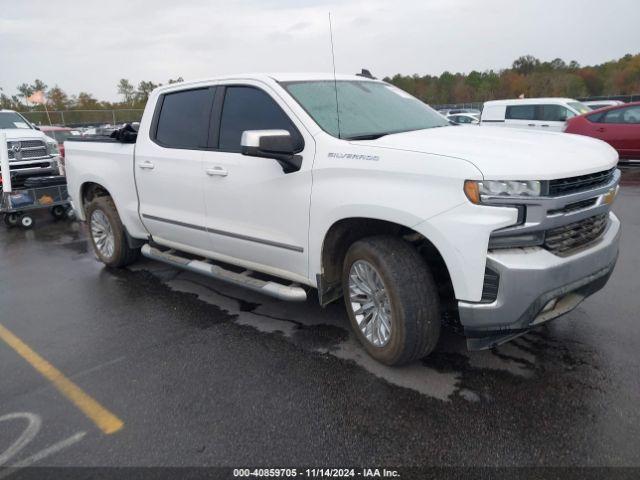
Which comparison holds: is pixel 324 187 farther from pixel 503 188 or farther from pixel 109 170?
pixel 109 170

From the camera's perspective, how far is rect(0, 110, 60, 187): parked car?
31.5 feet

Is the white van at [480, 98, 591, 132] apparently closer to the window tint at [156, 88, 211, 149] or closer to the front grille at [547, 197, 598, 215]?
A: the window tint at [156, 88, 211, 149]

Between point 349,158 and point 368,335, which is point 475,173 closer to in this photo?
point 349,158

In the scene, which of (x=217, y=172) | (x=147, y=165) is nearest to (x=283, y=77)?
(x=217, y=172)

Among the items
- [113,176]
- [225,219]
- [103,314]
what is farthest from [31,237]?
[225,219]

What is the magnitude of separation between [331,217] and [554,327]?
1.97 m

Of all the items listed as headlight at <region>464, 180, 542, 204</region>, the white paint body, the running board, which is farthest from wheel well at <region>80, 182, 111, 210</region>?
headlight at <region>464, 180, 542, 204</region>

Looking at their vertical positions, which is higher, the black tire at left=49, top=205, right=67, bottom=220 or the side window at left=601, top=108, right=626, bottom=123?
the side window at left=601, top=108, right=626, bottom=123

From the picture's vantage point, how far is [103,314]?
187 inches

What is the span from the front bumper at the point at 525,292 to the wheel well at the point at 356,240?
39 cm

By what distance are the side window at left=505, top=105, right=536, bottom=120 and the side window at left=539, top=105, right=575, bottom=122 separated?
0.24 m

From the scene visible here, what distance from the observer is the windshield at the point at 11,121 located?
11184 mm

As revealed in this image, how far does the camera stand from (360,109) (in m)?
3.98

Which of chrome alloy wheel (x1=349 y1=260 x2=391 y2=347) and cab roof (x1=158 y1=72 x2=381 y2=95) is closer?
chrome alloy wheel (x1=349 y1=260 x2=391 y2=347)
